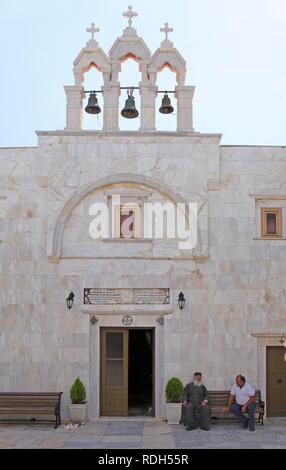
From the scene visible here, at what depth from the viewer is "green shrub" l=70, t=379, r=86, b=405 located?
1438 centimetres

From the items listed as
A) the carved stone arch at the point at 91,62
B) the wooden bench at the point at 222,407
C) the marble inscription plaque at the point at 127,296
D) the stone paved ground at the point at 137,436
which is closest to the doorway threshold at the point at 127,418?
the stone paved ground at the point at 137,436

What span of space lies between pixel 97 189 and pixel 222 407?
6.27 m

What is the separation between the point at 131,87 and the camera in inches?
605

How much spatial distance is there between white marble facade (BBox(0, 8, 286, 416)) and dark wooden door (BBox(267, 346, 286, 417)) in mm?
459

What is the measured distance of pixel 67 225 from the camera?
15117mm

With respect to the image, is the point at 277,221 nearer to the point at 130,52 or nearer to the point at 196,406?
the point at 196,406

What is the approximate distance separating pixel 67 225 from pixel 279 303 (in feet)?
19.0

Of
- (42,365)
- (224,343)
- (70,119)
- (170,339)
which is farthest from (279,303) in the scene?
(70,119)

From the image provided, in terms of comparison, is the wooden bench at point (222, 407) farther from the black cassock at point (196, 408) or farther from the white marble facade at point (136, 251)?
the black cassock at point (196, 408)

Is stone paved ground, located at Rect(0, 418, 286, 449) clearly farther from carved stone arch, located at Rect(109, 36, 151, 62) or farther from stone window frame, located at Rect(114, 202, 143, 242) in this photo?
carved stone arch, located at Rect(109, 36, 151, 62)

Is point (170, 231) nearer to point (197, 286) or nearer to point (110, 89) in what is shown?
point (197, 286)

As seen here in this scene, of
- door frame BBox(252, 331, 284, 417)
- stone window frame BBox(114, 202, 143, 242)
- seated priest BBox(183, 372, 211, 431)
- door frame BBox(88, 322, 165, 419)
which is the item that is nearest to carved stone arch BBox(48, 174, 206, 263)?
stone window frame BBox(114, 202, 143, 242)

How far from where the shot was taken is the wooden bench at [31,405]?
14.2 m

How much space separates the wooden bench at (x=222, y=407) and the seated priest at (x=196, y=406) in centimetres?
46
